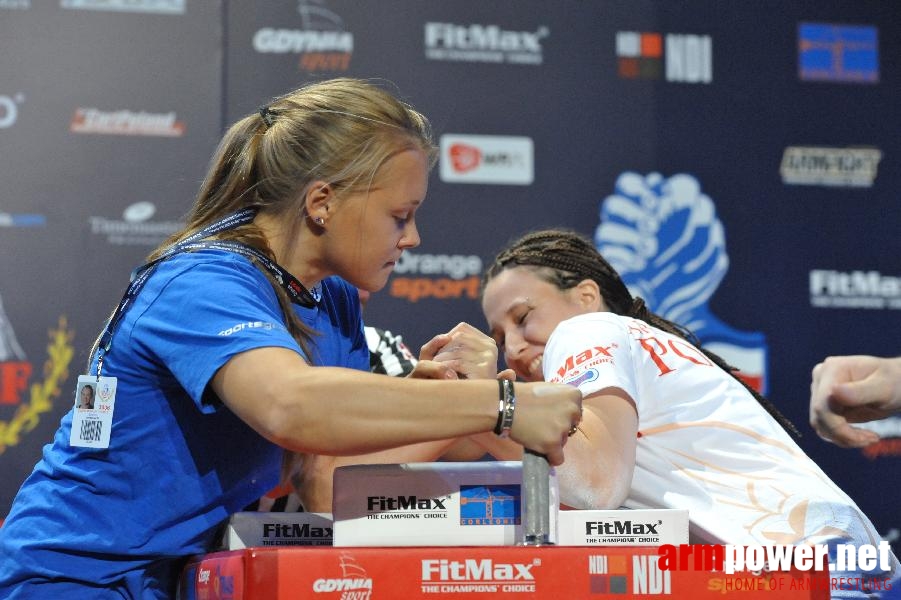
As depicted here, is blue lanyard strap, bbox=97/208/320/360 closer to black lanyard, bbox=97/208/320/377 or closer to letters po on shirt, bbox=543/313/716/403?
black lanyard, bbox=97/208/320/377

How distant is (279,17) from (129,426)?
2983 mm

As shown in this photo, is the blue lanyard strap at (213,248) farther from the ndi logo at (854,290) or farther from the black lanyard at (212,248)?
the ndi logo at (854,290)

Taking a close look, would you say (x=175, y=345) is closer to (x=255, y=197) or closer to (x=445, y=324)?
(x=255, y=197)

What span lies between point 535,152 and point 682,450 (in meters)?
2.57

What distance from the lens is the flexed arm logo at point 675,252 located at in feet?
13.8

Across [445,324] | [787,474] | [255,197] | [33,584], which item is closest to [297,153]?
[255,197]

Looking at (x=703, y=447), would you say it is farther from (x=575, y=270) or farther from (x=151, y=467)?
(x=151, y=467)

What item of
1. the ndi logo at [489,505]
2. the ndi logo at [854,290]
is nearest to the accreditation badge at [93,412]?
the ndi logo at [489,505]

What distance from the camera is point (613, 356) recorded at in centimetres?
172

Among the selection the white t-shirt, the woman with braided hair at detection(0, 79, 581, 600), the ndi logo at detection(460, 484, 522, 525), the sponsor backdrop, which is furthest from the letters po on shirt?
the sponsor backdrop

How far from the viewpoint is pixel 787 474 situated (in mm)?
1704

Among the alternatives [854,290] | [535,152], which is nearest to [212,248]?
[535,152]

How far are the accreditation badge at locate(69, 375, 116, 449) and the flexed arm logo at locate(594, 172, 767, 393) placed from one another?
9.75ft

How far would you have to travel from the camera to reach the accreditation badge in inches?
54.6
